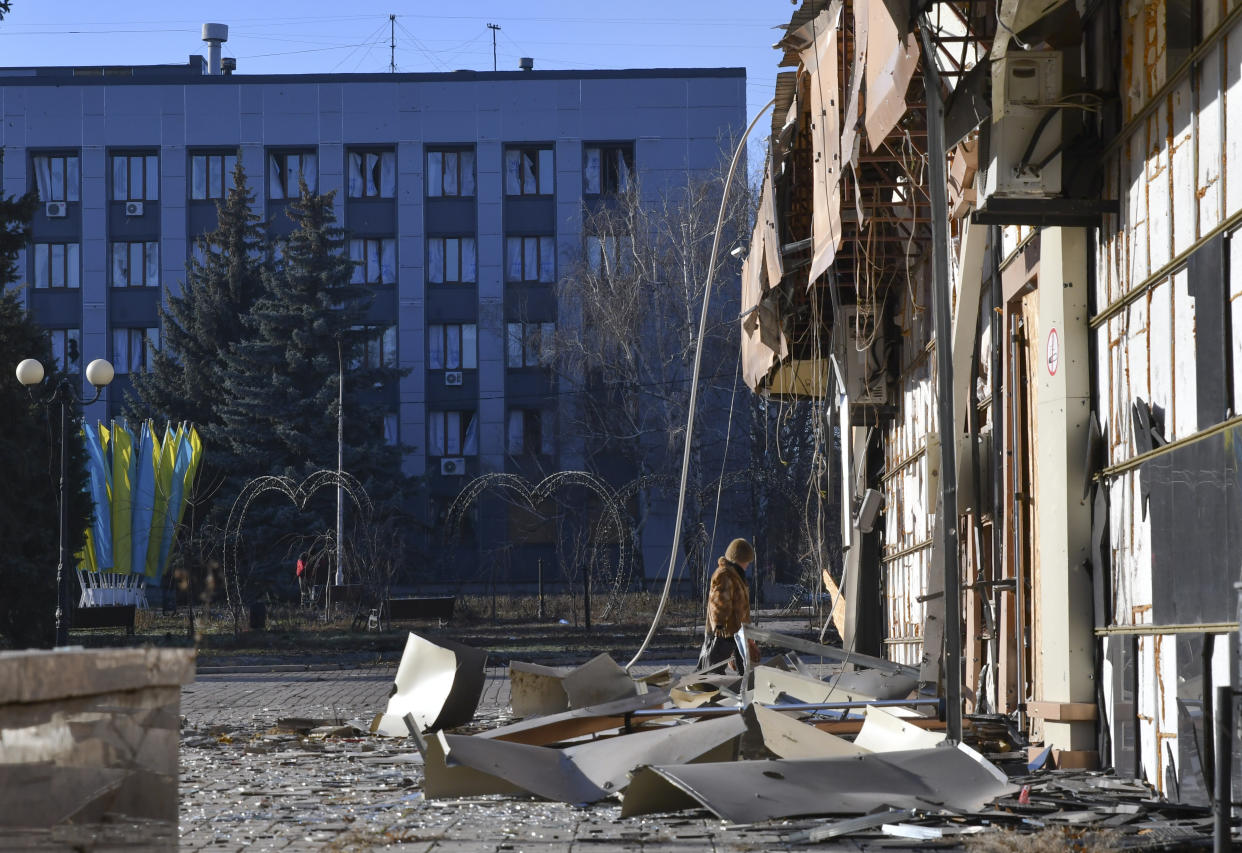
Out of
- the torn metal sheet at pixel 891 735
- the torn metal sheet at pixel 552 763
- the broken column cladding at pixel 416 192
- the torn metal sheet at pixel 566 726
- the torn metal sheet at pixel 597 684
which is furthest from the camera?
the broken column cladding at pixel 416 192

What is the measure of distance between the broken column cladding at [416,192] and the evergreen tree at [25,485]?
18285mm

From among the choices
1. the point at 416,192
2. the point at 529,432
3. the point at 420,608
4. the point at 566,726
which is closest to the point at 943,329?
the point at 566,726

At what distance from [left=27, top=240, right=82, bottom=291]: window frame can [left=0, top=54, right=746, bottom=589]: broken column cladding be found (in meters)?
0.05

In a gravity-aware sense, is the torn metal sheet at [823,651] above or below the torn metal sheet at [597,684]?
above

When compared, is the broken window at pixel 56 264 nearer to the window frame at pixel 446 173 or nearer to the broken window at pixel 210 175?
the broken window at pixel 210 175

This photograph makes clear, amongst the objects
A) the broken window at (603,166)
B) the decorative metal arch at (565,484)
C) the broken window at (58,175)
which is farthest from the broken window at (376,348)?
the broken window at (58,175)

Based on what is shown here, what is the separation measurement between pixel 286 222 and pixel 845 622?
130 ft

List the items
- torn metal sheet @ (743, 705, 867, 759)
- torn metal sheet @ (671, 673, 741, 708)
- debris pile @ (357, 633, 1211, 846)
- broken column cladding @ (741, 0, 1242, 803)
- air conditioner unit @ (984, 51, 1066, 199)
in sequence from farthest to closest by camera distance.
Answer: torn metal sheet @ (671, 673, 741, 708) < torn metal sheet @ (743, 705, 867, 759) < air conditioner unit @ (984, 51, 1066, 199) < debris pile @ (357, 633, 1211, 846) < broken column cladding @ (741, 0, 1242, 803)

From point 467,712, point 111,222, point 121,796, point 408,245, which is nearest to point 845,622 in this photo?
point 467,712

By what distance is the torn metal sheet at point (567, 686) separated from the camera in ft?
38.5

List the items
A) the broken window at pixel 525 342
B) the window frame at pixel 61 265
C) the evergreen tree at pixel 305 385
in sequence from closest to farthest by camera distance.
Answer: the evergreen tree at pixel 305 385
the broken window at pixel 525 342
the window frame at pixel 61 265

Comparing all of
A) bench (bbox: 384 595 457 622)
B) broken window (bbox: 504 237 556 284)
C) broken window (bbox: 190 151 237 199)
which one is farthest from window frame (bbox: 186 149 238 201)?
bench (bbox: 384 595 457 622)

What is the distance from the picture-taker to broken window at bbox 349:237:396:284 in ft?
171

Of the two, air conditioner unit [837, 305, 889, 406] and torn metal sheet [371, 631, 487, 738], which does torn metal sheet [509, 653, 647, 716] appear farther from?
air conditioner unit [837, 305, 889, 406]
